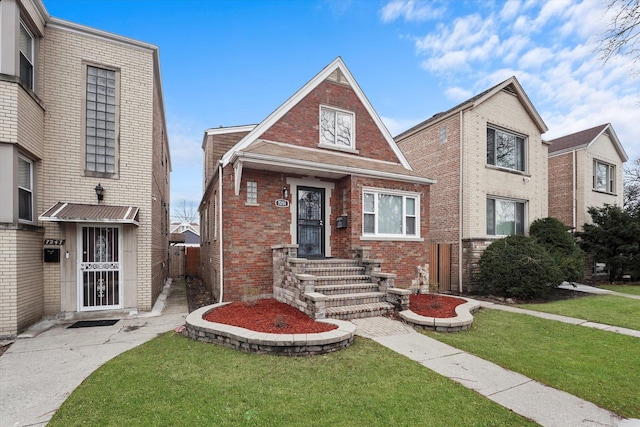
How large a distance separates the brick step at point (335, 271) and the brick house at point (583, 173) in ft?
45.8

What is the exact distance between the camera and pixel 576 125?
19.5 meters

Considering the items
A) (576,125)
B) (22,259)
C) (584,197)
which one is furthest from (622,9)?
(576,125)

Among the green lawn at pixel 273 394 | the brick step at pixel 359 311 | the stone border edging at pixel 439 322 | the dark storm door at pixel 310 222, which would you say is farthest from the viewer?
the dark storm door at pixel 310 222

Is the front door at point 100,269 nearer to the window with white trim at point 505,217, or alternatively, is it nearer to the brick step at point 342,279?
the brick step at point 342,279

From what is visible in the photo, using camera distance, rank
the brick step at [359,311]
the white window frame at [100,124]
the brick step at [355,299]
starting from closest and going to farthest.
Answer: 1. the brick step at [359,311]
2. the brick step at [355,299]
3. the white window frame at [100,124]

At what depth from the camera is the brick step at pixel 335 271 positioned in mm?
7613

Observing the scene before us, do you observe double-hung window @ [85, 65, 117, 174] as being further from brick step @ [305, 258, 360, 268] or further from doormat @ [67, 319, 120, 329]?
brick step @ [305, 258, 360, 268]

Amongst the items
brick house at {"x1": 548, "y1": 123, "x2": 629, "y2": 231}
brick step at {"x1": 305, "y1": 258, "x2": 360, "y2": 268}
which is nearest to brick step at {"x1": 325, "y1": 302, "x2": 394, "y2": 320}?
brick step at {"x1": 305, "y1": 258, "x2": 360, "y2": 268}

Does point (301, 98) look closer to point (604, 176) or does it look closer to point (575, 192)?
point (575, 192)

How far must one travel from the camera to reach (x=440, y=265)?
1188 cm

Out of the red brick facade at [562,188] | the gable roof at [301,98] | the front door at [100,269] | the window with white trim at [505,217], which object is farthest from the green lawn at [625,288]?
the front door at [100,269]

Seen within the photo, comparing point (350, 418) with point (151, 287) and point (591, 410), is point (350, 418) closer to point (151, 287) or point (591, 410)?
point (591, 410)

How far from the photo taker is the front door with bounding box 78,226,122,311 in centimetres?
745

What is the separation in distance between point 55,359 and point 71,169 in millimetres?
4662
